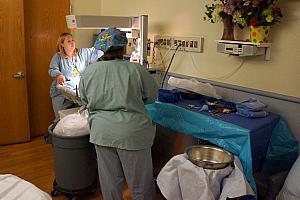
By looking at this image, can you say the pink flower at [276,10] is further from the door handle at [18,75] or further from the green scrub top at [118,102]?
the door handle at [18,75]

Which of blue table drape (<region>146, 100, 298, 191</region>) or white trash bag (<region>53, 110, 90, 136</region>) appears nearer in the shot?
blue table drape (<region>146, 100, 298, 191</region>)

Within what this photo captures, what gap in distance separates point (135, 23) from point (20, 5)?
1.36 meters

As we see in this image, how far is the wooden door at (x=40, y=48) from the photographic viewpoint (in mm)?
3336

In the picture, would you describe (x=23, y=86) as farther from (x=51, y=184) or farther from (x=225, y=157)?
(x=225, y=157)

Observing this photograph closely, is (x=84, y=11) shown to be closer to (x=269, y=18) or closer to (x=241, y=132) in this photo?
(x=269, y=18)

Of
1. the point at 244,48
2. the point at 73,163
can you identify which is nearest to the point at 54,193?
the point at 73,163

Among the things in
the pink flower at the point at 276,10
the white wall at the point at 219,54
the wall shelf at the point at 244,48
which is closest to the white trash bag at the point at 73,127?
the white wall at the point at 219,54

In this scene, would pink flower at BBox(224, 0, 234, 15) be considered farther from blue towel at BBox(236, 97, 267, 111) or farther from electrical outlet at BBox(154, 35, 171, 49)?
electrical outlet at BBox(154, 35, 171, 49)

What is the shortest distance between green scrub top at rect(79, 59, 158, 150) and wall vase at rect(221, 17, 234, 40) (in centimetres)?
80

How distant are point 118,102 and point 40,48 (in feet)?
6.96

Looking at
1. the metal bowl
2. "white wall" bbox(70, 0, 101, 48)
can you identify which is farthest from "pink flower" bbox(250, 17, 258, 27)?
"white wall" bbox(70, 0, 101, 48)

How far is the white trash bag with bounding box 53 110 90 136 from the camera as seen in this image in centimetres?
221

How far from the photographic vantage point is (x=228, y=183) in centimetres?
158

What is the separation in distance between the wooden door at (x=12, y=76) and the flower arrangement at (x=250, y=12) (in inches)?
88.1
